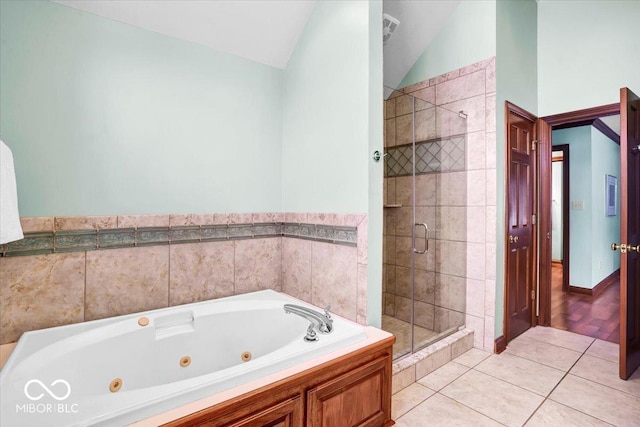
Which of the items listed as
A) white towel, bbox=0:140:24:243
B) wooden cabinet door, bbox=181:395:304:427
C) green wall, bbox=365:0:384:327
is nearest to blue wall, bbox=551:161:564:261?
green wall, bbox=365:0:384:327

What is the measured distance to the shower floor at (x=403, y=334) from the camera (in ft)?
7.57

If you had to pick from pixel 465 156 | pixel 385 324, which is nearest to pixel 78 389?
pixel 385 324

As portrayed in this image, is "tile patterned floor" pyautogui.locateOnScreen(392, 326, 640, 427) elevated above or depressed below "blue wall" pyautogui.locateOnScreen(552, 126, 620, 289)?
below

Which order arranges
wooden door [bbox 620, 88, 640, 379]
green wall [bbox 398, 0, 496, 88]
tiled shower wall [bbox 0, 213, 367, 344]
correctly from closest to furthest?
tiled shower wall [bbox 0, 213, 367, 344]
wooden door [bbox 620, 88, 640, 379]
green wall [bbox 398, 0, 496, 88]

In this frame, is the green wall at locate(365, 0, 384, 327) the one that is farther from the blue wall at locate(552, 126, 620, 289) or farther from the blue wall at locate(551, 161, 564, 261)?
the blue wall at locate(551, 161, 564, 261)

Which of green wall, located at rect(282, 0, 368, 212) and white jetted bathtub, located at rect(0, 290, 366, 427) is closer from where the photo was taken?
white jetted bathtub, located at rect(0, 290, 366, 427)

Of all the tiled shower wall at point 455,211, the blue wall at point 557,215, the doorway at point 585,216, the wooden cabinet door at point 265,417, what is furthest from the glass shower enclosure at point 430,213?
the blue wall at point 557,215

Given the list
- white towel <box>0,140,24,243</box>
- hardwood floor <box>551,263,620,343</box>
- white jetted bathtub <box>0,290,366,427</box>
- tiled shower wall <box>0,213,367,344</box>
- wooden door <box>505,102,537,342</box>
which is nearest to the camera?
white jetted bathtub <box>0,290,366,427</box>

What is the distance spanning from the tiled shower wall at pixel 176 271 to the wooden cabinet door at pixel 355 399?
345 mm

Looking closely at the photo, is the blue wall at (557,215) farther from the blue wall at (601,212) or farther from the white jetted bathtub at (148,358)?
the white jetted bathtub at (148,358)

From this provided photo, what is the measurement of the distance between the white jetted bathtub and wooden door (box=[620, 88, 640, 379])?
1920 millimetres

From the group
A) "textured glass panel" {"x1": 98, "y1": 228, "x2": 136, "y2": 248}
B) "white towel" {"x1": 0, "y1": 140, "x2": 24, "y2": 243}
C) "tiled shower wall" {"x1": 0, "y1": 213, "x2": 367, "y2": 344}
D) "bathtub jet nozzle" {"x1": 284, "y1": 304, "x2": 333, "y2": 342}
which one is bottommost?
"bathtub jet nozzle" {"x1": 284, "y1": 304, "x2": 333, "y2": 342}

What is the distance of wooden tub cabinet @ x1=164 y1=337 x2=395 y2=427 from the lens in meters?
1.10

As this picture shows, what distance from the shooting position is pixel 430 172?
9.18 feet
